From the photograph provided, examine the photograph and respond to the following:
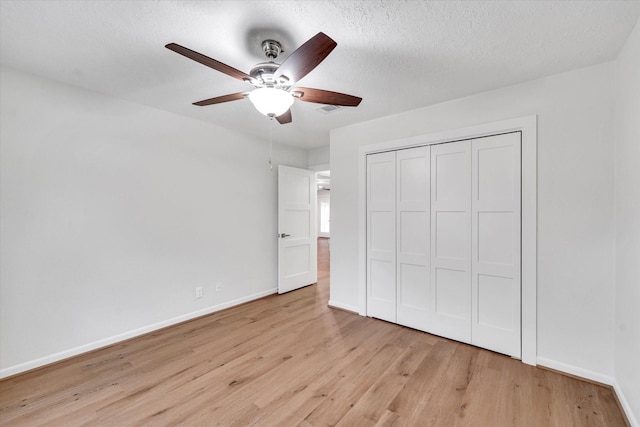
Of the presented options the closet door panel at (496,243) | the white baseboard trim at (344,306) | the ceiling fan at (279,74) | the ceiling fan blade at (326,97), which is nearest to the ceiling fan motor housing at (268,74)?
the ceiling fan at (279,74)

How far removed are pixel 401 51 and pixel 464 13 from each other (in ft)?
1.48

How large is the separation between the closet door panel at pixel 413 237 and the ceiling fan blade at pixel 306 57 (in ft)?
6.10

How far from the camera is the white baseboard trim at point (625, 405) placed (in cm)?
165

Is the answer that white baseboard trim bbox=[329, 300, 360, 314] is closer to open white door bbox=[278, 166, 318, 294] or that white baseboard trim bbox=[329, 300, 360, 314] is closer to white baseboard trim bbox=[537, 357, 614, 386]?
open white door bbox=[278, 166, 318, 294]

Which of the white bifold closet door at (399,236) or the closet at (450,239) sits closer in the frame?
the closet at (450,239)

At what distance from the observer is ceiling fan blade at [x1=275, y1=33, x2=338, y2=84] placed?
51.2 inches

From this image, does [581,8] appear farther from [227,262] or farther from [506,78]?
[227,262]

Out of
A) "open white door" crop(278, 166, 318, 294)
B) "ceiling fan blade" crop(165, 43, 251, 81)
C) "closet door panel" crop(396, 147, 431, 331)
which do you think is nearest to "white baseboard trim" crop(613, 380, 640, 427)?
"closet door panel" crop(396, 147, 431, 331)

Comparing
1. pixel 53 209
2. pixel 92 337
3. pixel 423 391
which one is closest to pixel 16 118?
pixel 53 209

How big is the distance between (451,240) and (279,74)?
2253mm

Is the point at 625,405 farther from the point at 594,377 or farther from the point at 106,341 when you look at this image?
the point at 106,341

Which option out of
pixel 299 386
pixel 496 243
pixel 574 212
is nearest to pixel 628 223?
pixel 574 212

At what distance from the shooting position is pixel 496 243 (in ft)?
8.34

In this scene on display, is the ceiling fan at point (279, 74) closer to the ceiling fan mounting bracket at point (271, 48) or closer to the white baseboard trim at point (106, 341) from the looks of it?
the ceiling fan mounting bracket at point (271, 48)
